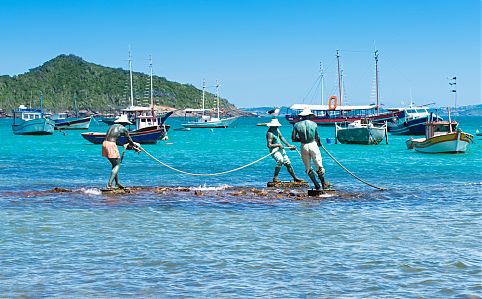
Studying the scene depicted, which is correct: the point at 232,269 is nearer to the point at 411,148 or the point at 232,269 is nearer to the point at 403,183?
the point at 403,183

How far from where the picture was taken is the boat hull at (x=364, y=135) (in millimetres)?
56469

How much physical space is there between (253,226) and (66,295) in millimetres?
5401

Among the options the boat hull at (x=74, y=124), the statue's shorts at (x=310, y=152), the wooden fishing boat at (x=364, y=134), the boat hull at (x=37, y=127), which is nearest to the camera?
the statue's shorts at (x=310, y=152)

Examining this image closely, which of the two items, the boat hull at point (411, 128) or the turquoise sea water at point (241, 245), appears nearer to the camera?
the turquoise sea water at point (241, 245)

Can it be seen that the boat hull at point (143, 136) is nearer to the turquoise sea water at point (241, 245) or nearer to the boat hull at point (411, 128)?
the boat hull at point (411, 128)

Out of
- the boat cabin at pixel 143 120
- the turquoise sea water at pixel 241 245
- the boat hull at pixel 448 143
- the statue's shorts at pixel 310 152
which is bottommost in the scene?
the turquoise sea water at pixel 241 245

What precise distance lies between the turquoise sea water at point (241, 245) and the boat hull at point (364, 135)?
3628 centimetres

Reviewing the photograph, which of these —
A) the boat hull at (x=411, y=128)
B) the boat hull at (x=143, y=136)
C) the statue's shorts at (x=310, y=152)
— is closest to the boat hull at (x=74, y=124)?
the boat hull at (x=411, y=128)

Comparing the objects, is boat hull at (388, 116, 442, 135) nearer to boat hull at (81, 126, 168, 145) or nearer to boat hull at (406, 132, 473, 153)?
boat hull at (81, 126, 168, 145)

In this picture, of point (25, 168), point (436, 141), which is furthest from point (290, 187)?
point (436, 141)

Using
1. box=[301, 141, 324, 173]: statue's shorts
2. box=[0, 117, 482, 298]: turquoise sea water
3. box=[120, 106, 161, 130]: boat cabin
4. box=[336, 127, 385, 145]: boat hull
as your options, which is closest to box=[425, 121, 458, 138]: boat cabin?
box=[336, 127, 385, 145]: boat hull

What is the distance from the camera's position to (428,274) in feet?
30.0

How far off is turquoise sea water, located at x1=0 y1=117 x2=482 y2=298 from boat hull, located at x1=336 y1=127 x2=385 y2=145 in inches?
1429

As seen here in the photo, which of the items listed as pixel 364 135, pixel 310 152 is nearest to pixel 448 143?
pixel 364 135
